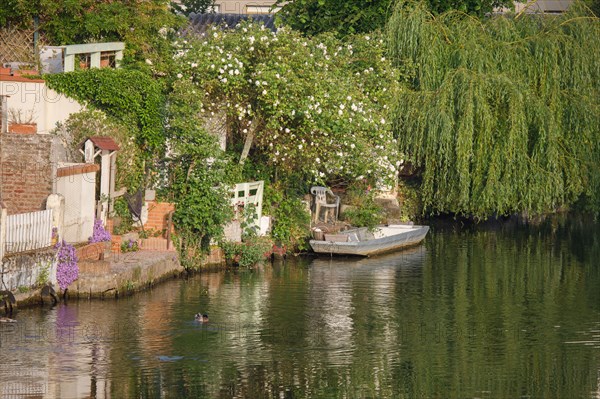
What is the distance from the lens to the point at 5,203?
27078 millimetres

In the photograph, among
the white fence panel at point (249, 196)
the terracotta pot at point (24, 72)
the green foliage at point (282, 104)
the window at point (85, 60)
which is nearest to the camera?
the terracotta pot at point (24, 72)

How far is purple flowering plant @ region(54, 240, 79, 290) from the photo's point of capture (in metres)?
25.9

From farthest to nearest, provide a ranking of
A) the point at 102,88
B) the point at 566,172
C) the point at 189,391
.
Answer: the point at 566,172, the point at 102,88, the point at 189,391

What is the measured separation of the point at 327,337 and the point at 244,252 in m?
8.08

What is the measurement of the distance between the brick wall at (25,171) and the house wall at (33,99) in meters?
2.73

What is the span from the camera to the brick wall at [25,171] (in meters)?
26.8

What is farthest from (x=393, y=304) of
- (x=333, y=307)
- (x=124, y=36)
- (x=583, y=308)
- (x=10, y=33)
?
(x=10, y=33)

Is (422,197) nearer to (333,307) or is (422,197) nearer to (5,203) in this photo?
(333,307)

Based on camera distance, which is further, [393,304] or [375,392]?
[393,304]

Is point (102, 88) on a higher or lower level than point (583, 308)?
higher

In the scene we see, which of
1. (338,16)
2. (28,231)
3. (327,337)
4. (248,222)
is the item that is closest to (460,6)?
(338,16)

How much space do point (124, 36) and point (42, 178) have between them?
275 inches

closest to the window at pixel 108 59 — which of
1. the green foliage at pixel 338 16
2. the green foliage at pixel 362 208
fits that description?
the green foliage at pixel 362 208

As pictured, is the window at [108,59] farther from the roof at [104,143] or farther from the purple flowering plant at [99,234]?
the purple flowering plant at [99,234]
